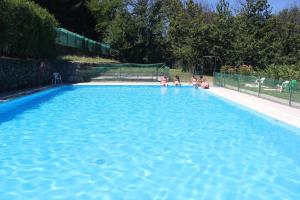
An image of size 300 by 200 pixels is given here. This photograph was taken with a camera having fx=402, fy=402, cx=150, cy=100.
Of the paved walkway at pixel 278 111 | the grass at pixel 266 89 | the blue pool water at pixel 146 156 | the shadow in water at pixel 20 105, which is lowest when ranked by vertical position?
the shadow in water at pixel 20 105

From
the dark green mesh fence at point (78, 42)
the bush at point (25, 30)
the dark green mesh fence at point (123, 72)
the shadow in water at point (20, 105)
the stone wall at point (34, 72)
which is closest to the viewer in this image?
the shadow in water at point (20, 105)

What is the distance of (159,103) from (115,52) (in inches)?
1120

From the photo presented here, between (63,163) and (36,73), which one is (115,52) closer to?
(36,73)

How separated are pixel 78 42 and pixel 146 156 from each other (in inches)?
1314

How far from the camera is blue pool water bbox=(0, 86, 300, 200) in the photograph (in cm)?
635

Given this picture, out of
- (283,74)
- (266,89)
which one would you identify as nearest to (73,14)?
(283,74)

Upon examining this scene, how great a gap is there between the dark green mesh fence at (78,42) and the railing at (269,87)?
14189mm

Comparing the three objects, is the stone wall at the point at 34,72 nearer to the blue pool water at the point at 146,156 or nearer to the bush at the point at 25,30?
the bush at the point at 25,30

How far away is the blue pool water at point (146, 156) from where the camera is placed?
6.35 metres

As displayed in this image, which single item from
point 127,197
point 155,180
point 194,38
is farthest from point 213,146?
point 194,38

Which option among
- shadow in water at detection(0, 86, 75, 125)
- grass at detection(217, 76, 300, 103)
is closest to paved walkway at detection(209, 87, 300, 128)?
grass at detection(217, 76, 300, 103)

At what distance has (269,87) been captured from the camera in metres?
19.1

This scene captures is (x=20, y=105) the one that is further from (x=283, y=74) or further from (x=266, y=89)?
(x=283, y=74)

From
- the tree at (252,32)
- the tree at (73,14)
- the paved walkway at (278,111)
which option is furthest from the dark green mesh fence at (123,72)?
the paved walkway at (278,111)
